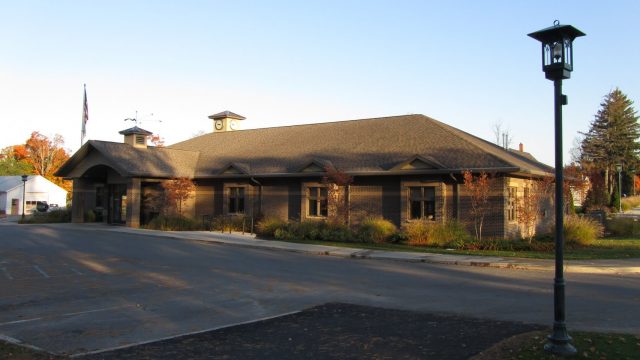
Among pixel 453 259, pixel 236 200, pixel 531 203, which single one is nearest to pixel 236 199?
pixel 236 200

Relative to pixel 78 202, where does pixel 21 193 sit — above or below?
above

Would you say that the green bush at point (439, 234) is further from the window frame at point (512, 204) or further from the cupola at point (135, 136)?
the cupola at point (135, 136)

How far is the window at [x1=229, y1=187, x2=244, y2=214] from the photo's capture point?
32594 mm

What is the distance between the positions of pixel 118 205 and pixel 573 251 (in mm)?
28087

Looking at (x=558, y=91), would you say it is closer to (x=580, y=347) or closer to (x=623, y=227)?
(x=580, y=347)

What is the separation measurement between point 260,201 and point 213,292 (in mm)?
19365

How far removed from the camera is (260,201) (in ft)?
103

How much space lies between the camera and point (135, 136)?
36.5 m

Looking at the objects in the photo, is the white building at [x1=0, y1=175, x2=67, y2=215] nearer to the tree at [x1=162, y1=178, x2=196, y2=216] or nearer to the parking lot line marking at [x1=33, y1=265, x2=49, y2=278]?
the tree at [x1=162, y1=178, x2=196, y2=216]

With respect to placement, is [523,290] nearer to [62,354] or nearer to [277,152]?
[62,354]

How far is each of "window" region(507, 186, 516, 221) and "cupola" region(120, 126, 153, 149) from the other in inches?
928

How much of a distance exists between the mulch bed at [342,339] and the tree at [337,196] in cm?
1695

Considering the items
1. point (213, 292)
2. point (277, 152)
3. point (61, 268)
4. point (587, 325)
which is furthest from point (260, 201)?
point (587, 325)

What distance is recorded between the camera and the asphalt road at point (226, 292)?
347 inches
